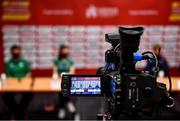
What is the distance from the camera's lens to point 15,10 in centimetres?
755

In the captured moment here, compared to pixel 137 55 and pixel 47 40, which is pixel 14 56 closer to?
pixel 47 40

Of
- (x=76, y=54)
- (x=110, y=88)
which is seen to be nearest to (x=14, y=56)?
(x=76, y=54)

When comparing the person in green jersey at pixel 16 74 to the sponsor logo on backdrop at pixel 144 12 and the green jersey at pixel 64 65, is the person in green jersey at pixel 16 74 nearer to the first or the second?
Result: the green jersey at pixel 64 65

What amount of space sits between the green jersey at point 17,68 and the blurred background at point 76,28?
39 cm

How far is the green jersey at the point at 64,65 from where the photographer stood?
23.6 feet

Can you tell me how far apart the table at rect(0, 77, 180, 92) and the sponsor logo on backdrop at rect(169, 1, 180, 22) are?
1.56 metres

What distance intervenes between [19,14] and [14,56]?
87 cm

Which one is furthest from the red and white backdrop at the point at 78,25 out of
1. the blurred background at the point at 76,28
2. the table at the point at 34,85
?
the table at the point at 34,85

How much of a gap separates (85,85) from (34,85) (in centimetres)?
390

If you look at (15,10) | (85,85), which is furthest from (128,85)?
(15,10)

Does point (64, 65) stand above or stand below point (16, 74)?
above

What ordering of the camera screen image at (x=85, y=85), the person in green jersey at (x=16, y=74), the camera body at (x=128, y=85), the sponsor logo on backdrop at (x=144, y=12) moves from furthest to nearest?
the sponsor logo on backdrop at (x=144, y=12) < the person in green jersey at (x=16, y=74) < the camera screen image at (x=85, y=85) < the camera body at (x=128, y=85)

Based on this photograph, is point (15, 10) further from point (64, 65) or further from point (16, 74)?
point (64, 65)

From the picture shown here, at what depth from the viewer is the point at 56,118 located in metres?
6.82
